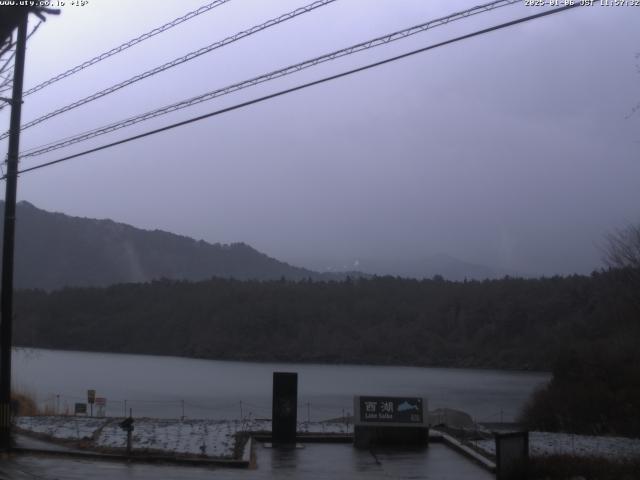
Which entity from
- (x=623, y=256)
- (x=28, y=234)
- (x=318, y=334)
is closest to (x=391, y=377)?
(x=318, y=334)

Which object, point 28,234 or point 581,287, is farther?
point 28,234

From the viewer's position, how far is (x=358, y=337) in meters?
101

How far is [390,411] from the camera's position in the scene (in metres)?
20.3

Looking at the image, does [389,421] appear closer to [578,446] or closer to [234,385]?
[578,446]

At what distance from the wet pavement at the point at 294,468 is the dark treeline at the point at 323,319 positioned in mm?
59687

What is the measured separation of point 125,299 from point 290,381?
10009 centimetres

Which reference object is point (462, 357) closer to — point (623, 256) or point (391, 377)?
point (391, 377)

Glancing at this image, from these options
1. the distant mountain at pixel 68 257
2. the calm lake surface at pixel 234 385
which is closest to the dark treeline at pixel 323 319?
the calm lake surface at pixel 234 385

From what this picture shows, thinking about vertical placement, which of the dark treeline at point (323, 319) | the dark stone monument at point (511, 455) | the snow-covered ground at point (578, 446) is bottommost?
the snow-covered ground at point (578, 446)

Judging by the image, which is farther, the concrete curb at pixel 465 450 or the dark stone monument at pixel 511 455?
the concrete curb at pixel 465 450

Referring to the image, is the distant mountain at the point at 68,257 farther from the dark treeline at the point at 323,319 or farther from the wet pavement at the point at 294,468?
the wet pavement at the point at 294,468

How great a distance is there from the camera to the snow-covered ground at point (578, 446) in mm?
17125

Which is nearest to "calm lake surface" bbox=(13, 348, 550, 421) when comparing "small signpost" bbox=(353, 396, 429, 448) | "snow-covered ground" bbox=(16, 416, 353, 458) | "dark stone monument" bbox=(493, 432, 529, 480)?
"snow-covered ground" bbox=(16, 416, 353, 458)

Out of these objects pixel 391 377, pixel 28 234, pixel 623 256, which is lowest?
pixel 391 377
